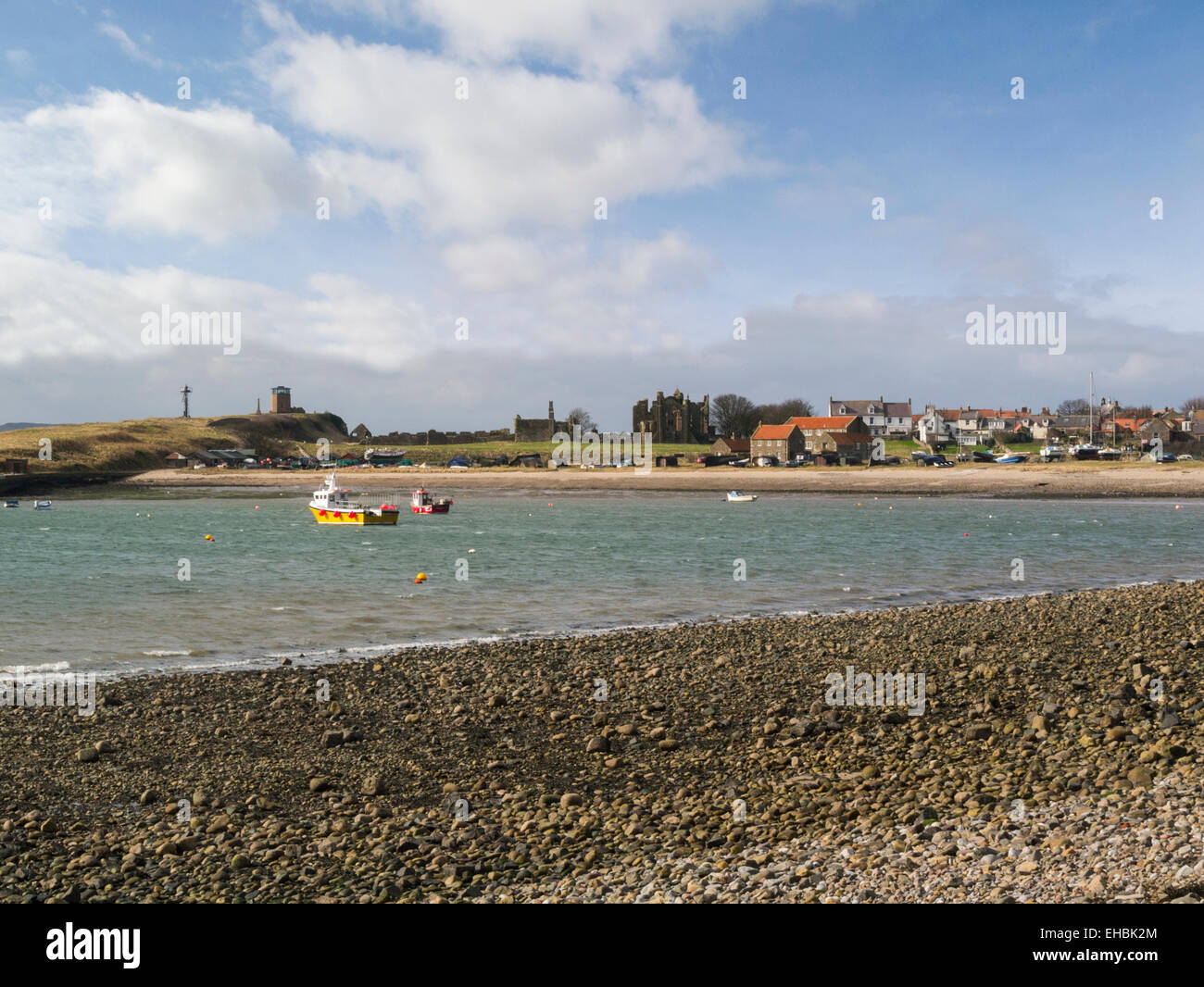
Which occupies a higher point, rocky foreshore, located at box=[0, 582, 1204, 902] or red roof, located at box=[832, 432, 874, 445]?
red roof, located at box=[832, 432, 874, 445]

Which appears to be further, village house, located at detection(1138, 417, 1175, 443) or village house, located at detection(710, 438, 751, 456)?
village house, located at detection(710, 438, 751, 456)

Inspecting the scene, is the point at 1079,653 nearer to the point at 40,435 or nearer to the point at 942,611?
the point at 942,611

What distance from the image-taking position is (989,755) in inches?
396

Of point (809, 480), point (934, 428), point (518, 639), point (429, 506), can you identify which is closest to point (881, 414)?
point (934, 428)

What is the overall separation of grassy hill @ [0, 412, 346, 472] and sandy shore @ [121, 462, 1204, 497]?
12.0 meters

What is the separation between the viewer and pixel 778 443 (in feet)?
447

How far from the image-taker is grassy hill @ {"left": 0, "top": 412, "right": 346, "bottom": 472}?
135875 millimetres

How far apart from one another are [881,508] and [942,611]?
5180 cm

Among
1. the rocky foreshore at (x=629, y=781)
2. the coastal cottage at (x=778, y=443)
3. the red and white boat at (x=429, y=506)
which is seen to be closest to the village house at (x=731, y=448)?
the coastal cottage at (x=778, y=443)

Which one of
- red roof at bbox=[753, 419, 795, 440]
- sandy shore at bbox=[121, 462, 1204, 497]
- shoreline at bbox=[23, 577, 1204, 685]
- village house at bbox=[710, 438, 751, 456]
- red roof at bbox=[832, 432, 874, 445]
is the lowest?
shoreline at bbox=[23, 577, 1204, 685]

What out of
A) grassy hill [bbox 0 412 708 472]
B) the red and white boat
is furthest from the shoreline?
grassy hill [bbox 0 412 708 472]

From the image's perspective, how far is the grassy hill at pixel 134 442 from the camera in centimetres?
13588

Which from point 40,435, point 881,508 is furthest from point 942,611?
point 40,435

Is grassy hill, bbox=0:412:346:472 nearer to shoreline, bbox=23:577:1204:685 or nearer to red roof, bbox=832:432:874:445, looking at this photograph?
red roof, bbox=832:432:874:445
